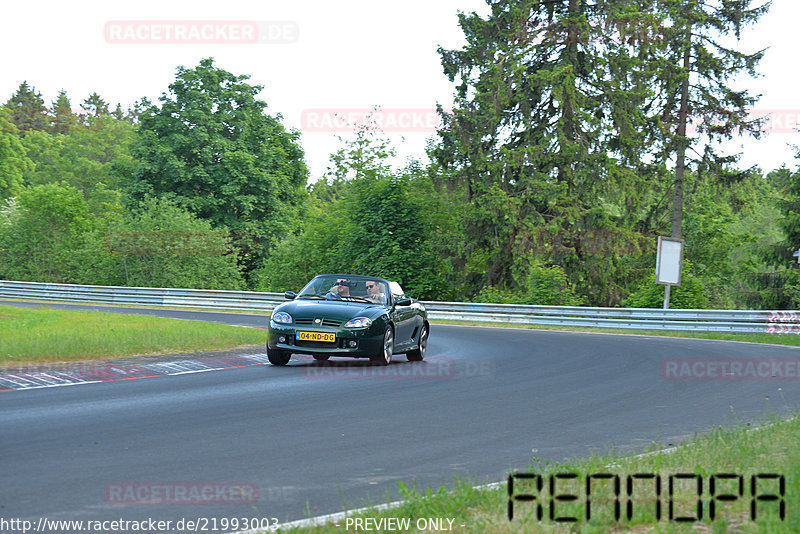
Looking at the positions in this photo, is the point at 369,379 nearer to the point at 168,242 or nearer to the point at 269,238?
the point at 168,242

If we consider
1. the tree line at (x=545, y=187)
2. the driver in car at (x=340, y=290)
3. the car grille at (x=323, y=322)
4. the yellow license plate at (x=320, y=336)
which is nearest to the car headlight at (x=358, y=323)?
the car grille at (x=323, y=322)

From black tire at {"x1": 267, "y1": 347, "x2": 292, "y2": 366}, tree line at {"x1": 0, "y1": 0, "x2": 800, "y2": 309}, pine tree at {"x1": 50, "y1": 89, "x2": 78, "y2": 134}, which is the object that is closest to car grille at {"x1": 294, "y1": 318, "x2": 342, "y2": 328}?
black tire at {"x1": 267, "y1": 347, "x2": 292, "y2": 366}

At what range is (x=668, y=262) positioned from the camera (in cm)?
3112

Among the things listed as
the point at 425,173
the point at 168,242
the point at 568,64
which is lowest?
the point at 168,242

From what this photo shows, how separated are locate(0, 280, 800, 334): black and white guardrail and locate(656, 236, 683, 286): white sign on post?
186 centimetres

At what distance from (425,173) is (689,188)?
13921 millimetres

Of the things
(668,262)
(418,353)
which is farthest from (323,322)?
(668,262)

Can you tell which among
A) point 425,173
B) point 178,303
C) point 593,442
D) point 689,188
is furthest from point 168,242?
point 593,442

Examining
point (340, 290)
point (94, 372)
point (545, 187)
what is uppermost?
point (545, 187)

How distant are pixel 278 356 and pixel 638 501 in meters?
10.7

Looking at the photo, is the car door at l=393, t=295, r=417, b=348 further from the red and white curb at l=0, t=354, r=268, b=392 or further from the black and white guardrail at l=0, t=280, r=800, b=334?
the black and white guardrail at l=0, t=280, r=800, b=334

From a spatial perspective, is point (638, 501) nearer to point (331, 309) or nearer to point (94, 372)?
point (331, 309)

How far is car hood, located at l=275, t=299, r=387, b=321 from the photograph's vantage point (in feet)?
49.4

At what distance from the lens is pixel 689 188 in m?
46.0
